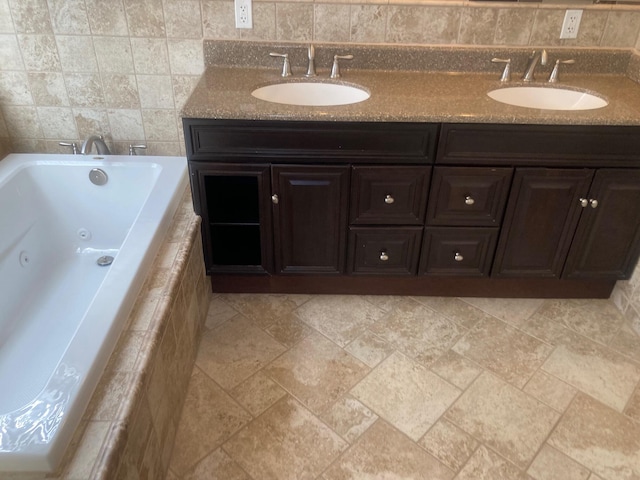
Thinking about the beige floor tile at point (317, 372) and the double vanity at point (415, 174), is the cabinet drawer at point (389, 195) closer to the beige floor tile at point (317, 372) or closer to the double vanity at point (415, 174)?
the double vanity at point (415, 174)

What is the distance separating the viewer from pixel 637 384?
177 cm

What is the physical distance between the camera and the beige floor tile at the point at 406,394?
1.62 metres

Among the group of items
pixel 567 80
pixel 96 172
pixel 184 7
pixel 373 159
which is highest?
pixel 184 7

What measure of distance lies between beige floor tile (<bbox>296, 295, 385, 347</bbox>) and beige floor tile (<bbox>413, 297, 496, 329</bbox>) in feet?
0.76

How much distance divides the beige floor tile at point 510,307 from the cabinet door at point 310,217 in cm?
64

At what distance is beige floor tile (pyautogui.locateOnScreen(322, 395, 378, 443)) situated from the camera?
1568 millimetres

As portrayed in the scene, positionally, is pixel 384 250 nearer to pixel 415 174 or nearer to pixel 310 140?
pixel 415 174

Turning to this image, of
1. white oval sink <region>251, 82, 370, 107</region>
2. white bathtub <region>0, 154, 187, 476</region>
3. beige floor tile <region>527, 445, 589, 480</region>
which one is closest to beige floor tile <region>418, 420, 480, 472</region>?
beige floor tile <region>527, 445, 589, 480</region>

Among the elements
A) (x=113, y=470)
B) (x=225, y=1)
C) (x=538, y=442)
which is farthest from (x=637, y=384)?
(x=225, y=1)

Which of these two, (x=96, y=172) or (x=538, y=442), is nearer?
(x=538, y=442)

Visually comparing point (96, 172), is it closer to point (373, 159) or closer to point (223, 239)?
point (223, 239)

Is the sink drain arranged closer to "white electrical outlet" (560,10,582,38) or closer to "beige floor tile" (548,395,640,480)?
"beige floor tile" (548,395,640,480)

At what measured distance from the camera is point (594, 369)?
183 centimetres

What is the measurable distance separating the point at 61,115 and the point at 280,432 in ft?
5.27
